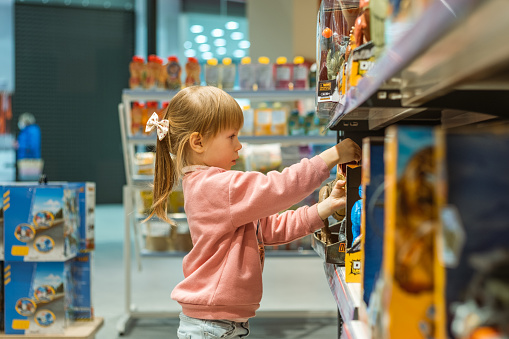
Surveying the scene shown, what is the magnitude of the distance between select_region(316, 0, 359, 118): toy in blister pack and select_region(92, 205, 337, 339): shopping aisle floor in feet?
7.43

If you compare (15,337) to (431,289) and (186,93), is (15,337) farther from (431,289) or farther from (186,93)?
(431,289)

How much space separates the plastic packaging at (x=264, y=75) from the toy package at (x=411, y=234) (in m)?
3.31

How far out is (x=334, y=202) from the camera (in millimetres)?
1564

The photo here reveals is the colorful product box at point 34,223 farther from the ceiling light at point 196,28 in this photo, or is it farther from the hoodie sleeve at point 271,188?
the ceiling light at point 196,28

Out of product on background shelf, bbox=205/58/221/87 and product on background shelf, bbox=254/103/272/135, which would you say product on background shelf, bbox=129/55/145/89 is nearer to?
product on background shelf, bbox=205/58/221/87

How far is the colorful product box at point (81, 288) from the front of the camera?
3.23 m

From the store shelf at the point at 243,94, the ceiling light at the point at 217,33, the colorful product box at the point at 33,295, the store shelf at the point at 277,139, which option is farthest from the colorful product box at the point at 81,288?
the ceiling light at the point at 217,33

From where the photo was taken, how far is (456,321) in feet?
Result: 1.70

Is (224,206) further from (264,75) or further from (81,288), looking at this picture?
(264,75)

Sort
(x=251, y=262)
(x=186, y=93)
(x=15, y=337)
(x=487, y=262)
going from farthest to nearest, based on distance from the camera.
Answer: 1. (x=15, y=337)
2. (x=186, y=93)
3. (x=251, y=262)
4. (x=487, y=262)

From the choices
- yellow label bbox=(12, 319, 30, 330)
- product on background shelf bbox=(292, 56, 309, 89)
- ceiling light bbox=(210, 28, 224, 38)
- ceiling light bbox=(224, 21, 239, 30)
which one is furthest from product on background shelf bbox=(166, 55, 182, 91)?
ceiling light bbox=(224, 21, 239, 30)

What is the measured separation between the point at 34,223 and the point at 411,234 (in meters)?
2.74

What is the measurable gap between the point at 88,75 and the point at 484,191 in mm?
10965

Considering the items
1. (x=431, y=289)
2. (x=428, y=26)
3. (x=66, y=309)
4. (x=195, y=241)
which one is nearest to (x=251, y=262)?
(x=195, y=241)
